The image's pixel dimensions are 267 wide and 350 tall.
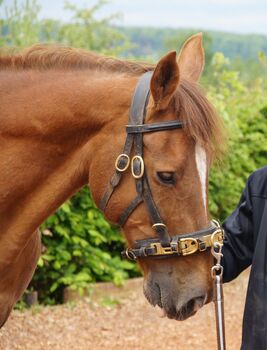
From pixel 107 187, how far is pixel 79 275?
12.2 feet

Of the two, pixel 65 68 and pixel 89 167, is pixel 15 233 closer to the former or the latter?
pixel 89 167

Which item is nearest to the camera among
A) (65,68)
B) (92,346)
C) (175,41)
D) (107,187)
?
(107,187)

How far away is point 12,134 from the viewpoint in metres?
3.05

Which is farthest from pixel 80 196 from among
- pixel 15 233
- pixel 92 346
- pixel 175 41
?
pixel 175 41

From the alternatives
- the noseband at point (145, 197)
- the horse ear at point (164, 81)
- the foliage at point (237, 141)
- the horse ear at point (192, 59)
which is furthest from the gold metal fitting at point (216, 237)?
the foliage at point (237, 141)

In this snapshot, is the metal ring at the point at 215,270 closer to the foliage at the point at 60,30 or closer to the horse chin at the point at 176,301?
the horse chin at the point at 176,301

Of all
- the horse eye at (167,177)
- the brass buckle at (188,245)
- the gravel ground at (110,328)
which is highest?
the horse eye at (167,177)

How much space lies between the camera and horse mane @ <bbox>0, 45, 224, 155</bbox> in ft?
9.20

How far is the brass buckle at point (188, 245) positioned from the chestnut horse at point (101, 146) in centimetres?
6

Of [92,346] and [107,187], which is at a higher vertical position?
[107,187]

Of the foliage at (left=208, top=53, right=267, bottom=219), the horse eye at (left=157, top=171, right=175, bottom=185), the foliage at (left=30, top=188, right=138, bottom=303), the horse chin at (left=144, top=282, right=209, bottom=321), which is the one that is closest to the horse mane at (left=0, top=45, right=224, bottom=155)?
the horse eye at (left=157, top=171, right=175, bottom=185)

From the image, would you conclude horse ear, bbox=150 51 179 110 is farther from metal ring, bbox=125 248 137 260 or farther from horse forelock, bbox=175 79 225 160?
metal ring, bbox=125 248 137 260

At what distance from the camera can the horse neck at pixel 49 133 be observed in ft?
9.76

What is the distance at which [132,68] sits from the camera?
3057mm
